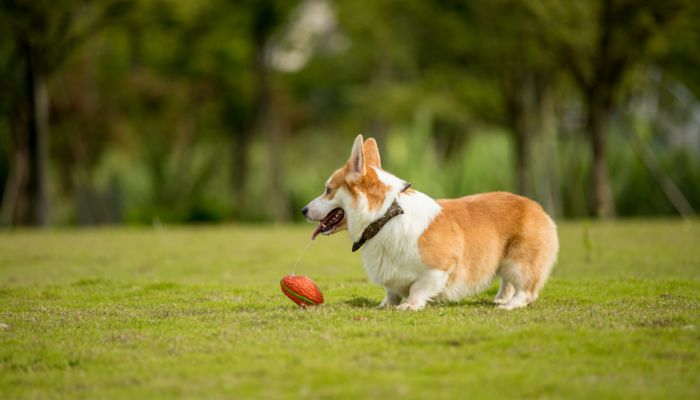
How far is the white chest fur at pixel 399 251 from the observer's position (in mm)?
6633

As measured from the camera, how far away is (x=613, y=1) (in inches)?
794

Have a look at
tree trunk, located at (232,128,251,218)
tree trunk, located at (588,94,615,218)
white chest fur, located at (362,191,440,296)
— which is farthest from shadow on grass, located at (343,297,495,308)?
tree trunk, located at (232,128,251,218)

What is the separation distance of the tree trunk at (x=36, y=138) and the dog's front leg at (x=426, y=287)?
18007 millimetres

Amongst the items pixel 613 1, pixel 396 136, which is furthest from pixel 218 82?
pixel 613 1

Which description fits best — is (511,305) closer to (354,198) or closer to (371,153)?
(354,198)

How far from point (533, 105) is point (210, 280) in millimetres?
18179

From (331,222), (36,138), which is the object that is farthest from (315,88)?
(331,222)

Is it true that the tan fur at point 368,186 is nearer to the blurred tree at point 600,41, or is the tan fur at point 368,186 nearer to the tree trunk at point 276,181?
the blurred tree at point 600,41

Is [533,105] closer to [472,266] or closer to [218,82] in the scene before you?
[218,82]

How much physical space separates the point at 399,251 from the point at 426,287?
35 centimetres

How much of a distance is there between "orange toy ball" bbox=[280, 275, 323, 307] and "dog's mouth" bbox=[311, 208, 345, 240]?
1.22ft

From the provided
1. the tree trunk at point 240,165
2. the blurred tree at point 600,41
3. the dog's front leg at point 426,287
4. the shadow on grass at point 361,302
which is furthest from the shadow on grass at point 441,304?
the tree trunk at point 240,165

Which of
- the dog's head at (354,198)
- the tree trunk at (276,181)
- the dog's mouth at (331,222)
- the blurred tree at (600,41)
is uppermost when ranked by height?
the blurred tree at (600,41)

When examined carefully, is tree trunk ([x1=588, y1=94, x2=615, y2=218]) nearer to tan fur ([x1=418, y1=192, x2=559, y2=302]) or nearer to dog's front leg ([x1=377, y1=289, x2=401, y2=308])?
tan fur ([x1=418, y1=192, x2=559, y2=302])
